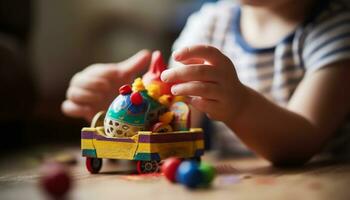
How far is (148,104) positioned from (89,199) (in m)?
0.18

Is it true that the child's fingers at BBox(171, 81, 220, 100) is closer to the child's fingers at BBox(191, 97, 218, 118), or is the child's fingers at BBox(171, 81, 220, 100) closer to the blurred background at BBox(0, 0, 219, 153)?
the child's fingers at BBox(191, 97, 218, 118)

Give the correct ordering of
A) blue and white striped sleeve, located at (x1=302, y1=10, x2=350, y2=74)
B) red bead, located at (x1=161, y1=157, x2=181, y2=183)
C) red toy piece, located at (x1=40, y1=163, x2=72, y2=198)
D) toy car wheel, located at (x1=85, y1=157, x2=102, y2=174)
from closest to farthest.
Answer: red toy piece, located at (x1=40, y1=163, x2=72, y2=198) → red bead, located at (x1=161, y1=157, x2=181, y2=183) → toy car wheel, located at (x1=85, y1=157, x2=102, y2=174) → blue and white striped sleeve, located at (x1=302, y1=10, x2=350, y2=74)

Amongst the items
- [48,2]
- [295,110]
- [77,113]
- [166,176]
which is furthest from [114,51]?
[166,176]

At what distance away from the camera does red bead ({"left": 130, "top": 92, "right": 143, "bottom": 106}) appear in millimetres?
705

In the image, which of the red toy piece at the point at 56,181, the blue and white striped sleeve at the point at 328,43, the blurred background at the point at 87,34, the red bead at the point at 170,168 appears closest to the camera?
the red toy piece at the point at 56,181

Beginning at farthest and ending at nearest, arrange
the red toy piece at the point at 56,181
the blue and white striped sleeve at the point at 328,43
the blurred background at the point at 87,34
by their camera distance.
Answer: the blurred background at the point at 87,34 < the blue and white striped sleeve at the point at 328,43 < the red toy piece at the point at 56,181

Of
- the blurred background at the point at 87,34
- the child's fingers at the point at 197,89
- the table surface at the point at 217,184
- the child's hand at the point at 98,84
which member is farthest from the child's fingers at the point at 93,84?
the blurred background at the point at 87,34

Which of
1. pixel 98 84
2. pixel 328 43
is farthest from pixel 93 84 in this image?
pixel 328 43

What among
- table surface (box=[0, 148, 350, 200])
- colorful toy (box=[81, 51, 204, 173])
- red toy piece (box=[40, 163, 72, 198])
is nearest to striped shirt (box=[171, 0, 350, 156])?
table surface (box=[0, 148, 350, 200])

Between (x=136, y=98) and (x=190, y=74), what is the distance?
0.07 meters

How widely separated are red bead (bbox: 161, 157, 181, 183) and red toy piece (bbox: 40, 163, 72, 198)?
144 mm

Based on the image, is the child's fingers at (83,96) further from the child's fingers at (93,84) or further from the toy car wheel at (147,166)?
the toy car wheel at (147,166)

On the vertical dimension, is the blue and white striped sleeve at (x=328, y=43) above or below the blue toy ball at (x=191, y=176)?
above

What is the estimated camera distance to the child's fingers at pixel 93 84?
94cm
